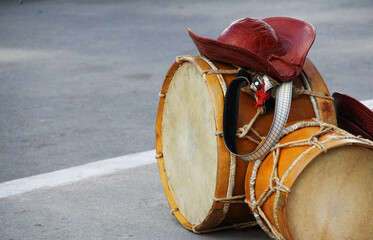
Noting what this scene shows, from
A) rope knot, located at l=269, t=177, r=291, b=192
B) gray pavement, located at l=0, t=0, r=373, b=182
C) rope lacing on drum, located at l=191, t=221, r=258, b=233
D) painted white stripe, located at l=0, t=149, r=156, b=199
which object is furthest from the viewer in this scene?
gray pavement, located at l=0, t=0, r=373, b=182

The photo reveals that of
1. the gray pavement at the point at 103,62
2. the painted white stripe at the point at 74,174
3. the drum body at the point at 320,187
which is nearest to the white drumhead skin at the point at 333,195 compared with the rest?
the drum body at the point at 320,187

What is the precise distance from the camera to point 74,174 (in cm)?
373

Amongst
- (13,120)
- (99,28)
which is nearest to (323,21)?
(99,28)

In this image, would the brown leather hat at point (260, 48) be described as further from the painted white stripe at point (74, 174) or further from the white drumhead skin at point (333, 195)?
the painted white stripe at point (74, 174)

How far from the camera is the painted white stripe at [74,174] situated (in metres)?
3.54

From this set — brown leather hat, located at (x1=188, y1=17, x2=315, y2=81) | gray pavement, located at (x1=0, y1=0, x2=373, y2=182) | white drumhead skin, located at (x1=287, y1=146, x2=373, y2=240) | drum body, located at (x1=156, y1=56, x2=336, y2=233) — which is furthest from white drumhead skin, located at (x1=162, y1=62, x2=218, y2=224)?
gray pavement, located at (x1=0, y1=0, x2=373, y2=182)

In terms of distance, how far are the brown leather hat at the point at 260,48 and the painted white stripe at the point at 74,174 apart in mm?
1287

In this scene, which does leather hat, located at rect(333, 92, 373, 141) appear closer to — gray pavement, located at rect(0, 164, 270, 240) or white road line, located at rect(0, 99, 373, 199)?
gray pavement, located at rect(0, 164, 270, 240)

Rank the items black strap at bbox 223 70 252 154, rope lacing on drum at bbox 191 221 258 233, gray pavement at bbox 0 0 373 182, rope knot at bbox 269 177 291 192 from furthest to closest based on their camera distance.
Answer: gray pavement at bbox 0 0 373 182
rope lacing on drum at bbox 191 221 258 233
black strap at bbox 223 70 252 154
rope knot at bbox 269 177 291 192

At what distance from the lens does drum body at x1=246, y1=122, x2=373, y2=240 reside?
2342mm

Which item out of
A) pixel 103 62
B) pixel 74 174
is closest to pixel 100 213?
pixel 74 174

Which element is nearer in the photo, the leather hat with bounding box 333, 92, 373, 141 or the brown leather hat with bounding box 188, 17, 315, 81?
the brown leather hat with bounding box 188, 17, 315, 81

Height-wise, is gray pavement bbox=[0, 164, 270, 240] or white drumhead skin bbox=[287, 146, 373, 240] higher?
white drumhead skin bbox=[287, 146, 373, 240]

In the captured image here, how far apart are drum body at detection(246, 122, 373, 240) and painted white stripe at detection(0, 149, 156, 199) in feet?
4.94
